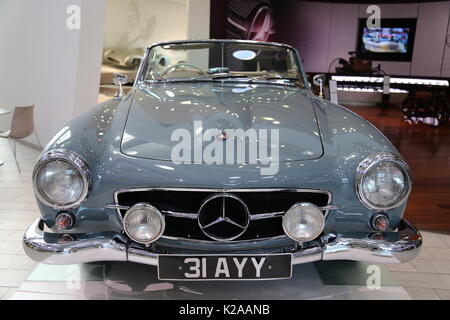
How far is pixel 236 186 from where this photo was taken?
1.82 metres

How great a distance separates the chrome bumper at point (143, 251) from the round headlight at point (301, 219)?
9cm

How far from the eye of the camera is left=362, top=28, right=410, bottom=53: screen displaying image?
1368cm

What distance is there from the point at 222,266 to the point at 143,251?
1.13 feet

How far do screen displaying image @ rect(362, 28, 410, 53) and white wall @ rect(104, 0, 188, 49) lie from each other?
6.05 metres

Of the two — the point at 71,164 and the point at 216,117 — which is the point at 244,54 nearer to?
the point at 216,117

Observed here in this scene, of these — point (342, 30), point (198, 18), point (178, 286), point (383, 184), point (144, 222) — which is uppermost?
point (198, 18)

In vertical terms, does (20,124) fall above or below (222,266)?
below

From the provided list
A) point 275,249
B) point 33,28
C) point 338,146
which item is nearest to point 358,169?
point 338,146

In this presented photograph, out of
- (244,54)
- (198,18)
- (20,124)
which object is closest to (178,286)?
(244,54)

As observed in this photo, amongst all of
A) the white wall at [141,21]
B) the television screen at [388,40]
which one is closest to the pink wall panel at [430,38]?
the television screen at [388,40]

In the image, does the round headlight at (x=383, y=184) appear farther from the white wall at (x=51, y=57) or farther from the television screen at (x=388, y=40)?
the television screen at (x=388, y=40)

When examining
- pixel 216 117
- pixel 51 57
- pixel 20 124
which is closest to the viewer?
pixel 216 117

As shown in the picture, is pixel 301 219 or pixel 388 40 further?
pixel 388 40

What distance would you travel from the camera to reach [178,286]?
7.55 ft
